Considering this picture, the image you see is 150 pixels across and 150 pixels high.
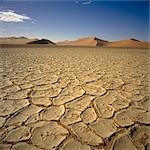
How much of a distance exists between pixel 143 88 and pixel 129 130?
4.85 ft

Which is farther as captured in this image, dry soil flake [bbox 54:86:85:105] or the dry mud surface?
dry soil flake [bbox 54:86:85:105]

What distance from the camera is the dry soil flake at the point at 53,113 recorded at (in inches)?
71.7

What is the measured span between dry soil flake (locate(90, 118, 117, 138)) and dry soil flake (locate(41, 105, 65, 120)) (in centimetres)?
40

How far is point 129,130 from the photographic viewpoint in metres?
1.62

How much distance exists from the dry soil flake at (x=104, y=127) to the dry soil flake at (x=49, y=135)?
11.4 inches

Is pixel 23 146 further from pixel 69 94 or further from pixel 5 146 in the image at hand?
pixel 69 94

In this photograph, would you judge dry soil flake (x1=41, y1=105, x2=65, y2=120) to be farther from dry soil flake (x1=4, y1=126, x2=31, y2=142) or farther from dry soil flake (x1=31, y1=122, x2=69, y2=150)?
dry soil flake (x1=4, y1=126, x2=31, y2=142)

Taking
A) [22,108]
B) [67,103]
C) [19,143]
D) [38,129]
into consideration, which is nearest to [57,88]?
[67,103]

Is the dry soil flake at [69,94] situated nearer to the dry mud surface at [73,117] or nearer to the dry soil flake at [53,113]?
the dry mud surface at [73,117]

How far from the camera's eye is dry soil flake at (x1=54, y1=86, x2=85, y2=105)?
2.28m

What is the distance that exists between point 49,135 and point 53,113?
41cm

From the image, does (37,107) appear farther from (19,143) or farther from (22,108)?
(19,143)

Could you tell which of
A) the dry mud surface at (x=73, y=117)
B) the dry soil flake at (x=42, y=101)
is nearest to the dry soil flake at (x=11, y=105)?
the dry mud surface at (x=73, y=117)

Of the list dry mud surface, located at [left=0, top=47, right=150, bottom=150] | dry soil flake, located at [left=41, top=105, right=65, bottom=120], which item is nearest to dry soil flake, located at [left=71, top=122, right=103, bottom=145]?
dry mud surface, located at [left=0, top=47, right=150, bottom=150]
